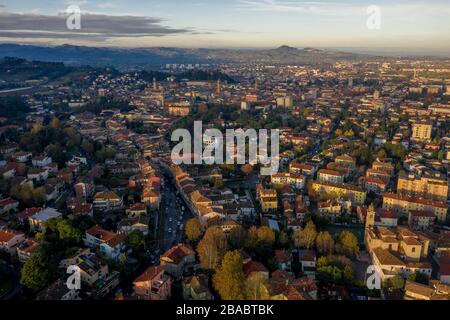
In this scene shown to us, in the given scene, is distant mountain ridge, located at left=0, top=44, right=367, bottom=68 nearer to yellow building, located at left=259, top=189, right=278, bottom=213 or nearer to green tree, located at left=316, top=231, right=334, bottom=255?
yellow building, located at left=259, top=189, right=278, bottom=213

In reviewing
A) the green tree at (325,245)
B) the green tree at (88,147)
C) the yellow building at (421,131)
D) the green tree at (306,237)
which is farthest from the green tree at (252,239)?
the yellow building at (421,131)

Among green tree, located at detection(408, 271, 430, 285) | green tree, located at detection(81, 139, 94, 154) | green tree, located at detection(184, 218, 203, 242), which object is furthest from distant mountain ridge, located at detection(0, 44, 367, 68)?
green tree, located at detection(408, 271, 430, 285)

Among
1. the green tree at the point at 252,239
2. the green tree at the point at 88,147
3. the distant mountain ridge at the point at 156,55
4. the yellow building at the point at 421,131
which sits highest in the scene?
the distant mountain ridge at the point at 156,55

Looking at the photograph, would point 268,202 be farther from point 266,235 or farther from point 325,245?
point 325,245

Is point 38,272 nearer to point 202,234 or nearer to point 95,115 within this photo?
point 202,234

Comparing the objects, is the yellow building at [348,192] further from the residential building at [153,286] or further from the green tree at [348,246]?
the residential building at [153,286]
